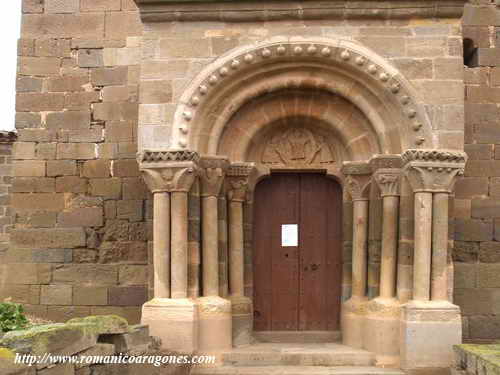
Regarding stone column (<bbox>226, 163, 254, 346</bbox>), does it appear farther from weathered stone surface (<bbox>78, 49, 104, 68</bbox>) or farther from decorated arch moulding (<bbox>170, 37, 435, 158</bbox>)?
weathered stone surface (<bbox>78, 49, 104, 68</bbox>)

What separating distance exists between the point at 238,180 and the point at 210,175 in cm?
49

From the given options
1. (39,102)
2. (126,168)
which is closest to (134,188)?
(126,168)

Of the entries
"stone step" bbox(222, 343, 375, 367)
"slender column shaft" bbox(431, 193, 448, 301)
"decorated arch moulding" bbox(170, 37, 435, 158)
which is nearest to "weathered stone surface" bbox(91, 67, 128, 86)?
"decorated arch moulding" bbox(170, 37, 435, 158)

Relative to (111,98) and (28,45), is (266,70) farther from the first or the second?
(28,45)

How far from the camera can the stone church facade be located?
7430 millimetres

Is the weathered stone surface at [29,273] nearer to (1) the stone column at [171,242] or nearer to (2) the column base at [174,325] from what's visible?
(1) the stone column at [171,242]

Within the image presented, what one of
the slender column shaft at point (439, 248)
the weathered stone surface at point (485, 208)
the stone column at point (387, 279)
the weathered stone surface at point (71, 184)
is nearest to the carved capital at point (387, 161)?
the stone column at point (387, 279)

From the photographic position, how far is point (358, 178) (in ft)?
26.3

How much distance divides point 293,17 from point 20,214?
4.76m

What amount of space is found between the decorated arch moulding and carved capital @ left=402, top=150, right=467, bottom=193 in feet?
0.56

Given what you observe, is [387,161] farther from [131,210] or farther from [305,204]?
[131,210]

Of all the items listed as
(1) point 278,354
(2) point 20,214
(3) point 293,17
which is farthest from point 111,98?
(1) point 278,354

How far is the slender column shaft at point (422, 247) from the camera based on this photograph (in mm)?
7211

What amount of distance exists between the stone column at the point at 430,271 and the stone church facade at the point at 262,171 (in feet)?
0.06
